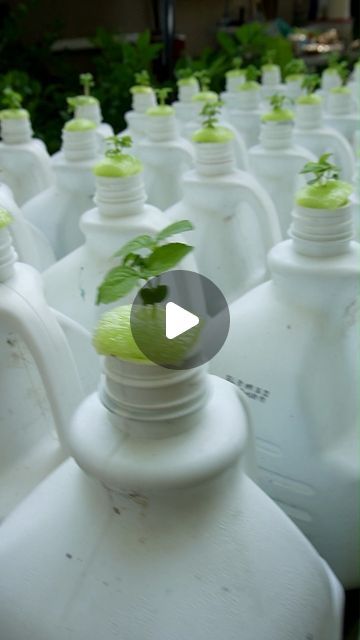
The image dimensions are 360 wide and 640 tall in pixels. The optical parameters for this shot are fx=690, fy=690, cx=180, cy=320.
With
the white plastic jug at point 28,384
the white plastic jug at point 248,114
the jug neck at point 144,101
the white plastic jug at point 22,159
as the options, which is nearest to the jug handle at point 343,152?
the white plastic jug at point 248,114

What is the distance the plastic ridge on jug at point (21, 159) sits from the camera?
1022 millimetres

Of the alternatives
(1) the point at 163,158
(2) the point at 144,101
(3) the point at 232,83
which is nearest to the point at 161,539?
(1) the point at 163,158

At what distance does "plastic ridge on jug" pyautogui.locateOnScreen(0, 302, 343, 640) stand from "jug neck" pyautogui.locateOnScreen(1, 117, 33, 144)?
0.75 m

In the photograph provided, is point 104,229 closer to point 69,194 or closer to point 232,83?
point 69,194

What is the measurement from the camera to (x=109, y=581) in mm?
355

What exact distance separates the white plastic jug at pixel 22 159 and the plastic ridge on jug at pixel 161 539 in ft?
2.35

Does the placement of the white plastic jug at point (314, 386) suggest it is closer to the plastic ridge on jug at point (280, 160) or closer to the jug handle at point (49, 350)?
the jug handle at point (49, 350)

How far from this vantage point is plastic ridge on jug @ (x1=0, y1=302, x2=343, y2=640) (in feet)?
1.14

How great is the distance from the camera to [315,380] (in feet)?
1.69

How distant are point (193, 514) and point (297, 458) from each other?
173mm

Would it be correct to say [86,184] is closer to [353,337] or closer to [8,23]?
[353,337]

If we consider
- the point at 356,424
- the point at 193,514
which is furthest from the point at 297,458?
the point at 193,514

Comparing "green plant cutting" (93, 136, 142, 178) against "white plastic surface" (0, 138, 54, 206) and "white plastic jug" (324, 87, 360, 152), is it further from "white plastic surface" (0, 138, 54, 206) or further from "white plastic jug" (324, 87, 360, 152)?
"white plastic jug" (324, 87, 360, 152)

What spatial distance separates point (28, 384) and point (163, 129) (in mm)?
617
